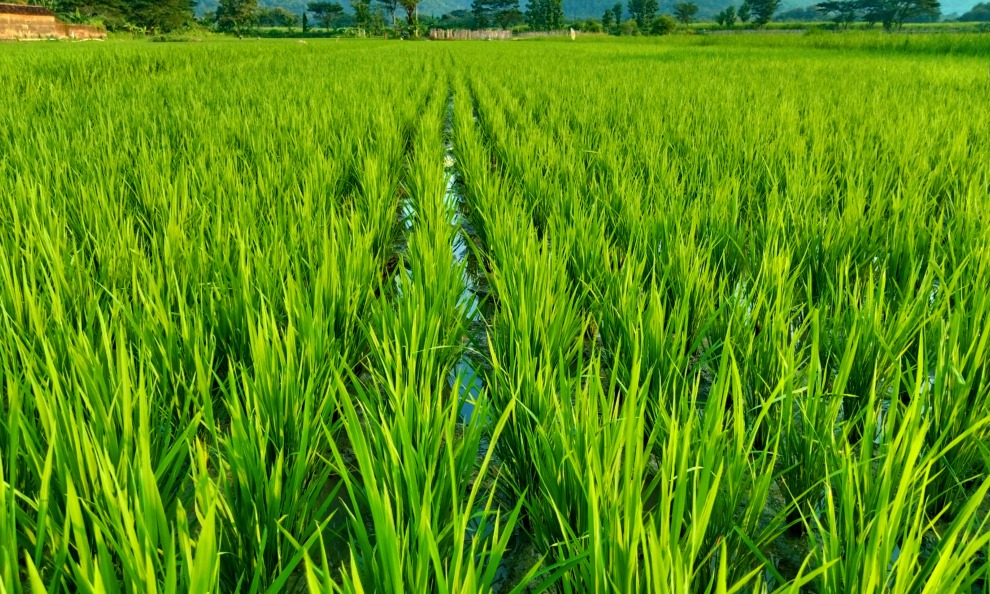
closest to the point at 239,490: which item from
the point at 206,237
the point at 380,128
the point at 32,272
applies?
the point at 32,272

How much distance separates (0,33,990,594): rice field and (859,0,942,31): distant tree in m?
66.2

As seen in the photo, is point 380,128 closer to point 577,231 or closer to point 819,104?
point 577,231

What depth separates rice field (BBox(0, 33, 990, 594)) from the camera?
2.28 feet

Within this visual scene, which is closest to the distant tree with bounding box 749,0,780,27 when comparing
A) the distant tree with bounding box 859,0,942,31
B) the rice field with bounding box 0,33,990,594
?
the distant tree with bounding box 859,0,942,31

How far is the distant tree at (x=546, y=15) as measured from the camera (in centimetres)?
5791

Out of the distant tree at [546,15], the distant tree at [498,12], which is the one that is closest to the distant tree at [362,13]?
the distant tree at [498,12]

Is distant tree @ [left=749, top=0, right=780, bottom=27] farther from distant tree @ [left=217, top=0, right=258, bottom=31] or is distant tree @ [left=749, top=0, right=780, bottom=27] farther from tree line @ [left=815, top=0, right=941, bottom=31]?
distant tree @ [left=217, top=0, right=258, bottom=31]

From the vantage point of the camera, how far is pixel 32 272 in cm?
133

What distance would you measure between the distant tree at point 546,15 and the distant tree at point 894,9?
97.1 ft

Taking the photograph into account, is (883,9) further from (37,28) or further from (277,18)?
(37,28)

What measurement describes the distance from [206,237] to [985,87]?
648 cm

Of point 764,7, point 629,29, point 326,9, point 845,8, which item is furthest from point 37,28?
point 845,8

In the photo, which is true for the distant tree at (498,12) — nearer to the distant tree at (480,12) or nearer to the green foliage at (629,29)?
the distant tree at (480,12)

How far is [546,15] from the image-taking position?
60312mm
